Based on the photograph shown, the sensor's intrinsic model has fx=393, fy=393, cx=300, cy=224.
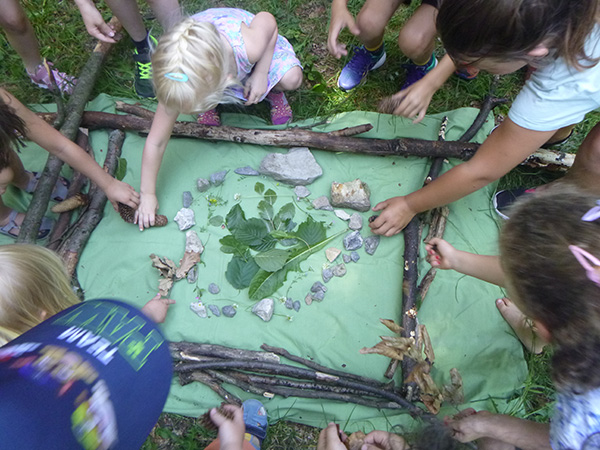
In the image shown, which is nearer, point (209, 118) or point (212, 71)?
point (212, 71)

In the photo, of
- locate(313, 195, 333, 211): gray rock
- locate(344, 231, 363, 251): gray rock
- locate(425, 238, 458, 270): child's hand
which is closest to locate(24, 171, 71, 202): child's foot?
locate(313, 195, 333, 211): gray rock

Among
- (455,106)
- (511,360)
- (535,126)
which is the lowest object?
(511,360)

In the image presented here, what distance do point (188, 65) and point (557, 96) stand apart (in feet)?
5.52

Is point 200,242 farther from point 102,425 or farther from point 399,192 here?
point 102,425

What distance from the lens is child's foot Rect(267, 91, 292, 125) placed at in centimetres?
283

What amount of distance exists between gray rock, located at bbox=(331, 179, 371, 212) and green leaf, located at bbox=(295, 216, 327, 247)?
212 millimetres

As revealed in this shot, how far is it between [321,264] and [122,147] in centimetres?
164

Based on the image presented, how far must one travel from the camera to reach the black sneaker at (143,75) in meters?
2.93

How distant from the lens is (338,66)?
3098 millimetres

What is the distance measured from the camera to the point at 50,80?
2902 millimetres

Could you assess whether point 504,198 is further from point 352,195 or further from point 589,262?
point 589,262

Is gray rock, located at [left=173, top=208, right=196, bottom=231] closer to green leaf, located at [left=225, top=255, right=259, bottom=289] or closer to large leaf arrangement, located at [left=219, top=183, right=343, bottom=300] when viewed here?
large leaf arrangement, located at [left=219, top=183, right=343, bottom=300]

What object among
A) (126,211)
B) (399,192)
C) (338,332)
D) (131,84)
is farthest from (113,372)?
(131,84)

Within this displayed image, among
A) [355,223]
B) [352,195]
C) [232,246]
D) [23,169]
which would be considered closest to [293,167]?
[352,195]
